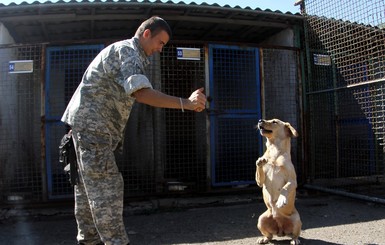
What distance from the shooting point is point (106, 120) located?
2797 millimetres

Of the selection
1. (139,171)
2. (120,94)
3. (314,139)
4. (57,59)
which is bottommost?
(139,171)

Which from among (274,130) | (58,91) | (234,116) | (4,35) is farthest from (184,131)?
(4,35)

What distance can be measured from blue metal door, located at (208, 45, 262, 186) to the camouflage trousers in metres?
3.49

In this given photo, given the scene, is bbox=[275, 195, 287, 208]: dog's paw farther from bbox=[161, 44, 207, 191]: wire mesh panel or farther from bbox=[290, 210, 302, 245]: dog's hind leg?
bbox=[161, 44, 207, 191]: wire mesh panel

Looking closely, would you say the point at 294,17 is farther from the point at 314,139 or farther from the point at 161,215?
the point at 161,215

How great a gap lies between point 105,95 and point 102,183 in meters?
0.66

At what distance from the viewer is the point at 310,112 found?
22.2ft

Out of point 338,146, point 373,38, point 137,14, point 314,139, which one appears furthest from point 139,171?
point 373,38

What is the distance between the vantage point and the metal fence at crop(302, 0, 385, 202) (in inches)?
248

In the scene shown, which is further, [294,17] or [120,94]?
[294,17]

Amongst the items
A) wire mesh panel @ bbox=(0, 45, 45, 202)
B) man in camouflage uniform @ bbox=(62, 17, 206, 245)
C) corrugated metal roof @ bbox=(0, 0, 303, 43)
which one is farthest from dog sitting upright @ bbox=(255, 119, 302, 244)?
wire mesh panel @ bbox=(0, 45, 45, 202)

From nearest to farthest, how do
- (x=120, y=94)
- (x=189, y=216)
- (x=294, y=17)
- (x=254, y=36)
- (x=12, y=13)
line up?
(x=120, y=94) → (x=189, y=216) → (x=12, y=13) → (x=294, y=17) → (x=254, y=36)

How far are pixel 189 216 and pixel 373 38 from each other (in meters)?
4.23

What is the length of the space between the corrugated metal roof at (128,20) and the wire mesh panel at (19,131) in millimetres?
643
